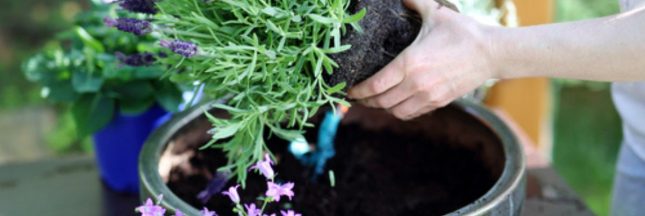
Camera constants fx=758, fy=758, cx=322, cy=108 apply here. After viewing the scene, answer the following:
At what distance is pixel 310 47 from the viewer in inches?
34.9

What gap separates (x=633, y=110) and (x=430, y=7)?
0.47m

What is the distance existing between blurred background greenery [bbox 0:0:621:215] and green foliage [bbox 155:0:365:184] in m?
1.63

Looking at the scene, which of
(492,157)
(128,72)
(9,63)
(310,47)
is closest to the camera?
(310,47)

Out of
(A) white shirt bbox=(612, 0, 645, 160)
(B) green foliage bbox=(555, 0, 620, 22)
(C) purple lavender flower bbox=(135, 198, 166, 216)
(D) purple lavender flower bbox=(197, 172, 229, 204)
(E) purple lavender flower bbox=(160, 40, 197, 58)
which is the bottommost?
(B) green foliage bbox=(555, 0, 620, 22)

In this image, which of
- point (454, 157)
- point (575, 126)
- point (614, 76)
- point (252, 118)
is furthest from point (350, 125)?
point (575, 126)

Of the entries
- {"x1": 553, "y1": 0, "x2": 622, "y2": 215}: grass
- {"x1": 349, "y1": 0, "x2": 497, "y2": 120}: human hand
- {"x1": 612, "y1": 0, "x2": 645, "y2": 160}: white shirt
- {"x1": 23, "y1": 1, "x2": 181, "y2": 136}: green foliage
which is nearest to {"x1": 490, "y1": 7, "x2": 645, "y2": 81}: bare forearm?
{"x1": 349, "y1": 0, "x2": 497, "y2": 120}: human hand

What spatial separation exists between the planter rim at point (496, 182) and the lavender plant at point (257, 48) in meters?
0.06

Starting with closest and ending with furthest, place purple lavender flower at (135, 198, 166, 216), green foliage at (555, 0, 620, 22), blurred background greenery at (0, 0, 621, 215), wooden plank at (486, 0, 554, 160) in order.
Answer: purple lavender flower at (135, 198, 166, 216), wooden plank at (486, 0, 554, 160), green foliage at (555, 0, 620, 22), blurred background greenery at (0, 0, 621, 215)

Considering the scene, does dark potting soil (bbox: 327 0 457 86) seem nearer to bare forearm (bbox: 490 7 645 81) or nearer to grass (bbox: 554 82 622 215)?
bare forearm (bbox: 490 7 645 81)

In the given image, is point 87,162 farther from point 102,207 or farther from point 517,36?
point 517,36

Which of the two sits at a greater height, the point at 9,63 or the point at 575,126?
the point at 9,63

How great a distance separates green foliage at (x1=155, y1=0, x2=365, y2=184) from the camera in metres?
0.88

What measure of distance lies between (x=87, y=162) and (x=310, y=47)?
81 centimetres

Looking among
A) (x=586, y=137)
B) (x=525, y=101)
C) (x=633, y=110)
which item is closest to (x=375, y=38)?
(x=633, y=110)
